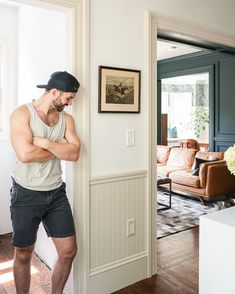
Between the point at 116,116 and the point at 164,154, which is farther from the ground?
the point at 116,116

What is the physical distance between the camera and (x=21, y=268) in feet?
6.56

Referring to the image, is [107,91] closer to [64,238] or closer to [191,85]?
[64,238]

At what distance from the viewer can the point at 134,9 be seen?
8.09 ft

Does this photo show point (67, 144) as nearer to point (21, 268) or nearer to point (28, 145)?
point (28, 145)

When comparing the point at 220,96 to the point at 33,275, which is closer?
the point at 33,275

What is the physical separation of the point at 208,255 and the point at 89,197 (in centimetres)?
101

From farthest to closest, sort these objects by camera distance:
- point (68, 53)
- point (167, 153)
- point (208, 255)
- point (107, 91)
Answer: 1. point (167, 153)
2. point (107, 91)
3. point (68, 53)
4. point (208, 255)

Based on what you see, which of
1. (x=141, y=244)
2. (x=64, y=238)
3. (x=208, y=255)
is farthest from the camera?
(x=141, y=244)

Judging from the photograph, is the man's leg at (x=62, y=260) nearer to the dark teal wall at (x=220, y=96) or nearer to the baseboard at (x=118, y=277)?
the baseboard at (x=118, y=277)

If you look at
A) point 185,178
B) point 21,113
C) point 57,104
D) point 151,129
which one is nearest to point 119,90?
point 151,129

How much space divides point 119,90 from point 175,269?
1742mm

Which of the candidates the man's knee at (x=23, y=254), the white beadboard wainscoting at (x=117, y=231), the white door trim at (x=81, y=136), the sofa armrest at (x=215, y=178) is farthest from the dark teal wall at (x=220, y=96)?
the man's knee at (x=23, y=254)

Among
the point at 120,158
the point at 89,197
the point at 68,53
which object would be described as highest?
the point at 68,53

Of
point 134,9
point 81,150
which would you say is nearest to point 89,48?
point 134,9
